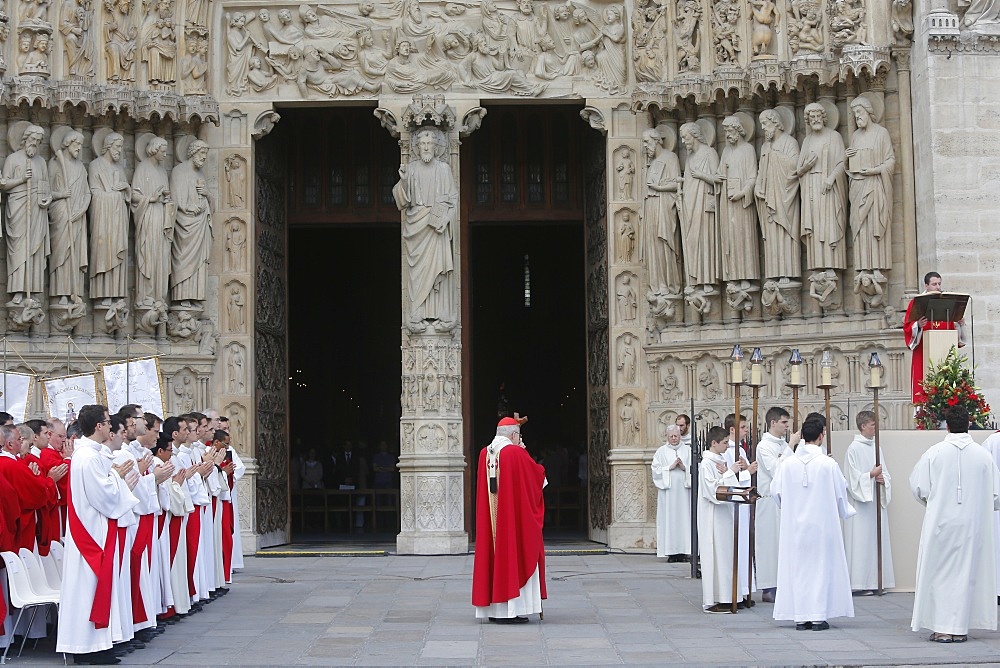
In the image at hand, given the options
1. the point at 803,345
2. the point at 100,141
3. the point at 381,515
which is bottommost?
the point at 381,515

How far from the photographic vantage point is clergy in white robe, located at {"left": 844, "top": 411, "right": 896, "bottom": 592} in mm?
14047

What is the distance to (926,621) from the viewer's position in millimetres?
10945

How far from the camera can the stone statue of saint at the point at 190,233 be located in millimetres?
18797

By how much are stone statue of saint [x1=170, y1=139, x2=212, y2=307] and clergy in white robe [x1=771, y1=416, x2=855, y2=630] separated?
9.69 m

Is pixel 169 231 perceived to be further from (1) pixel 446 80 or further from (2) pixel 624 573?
(2) pixel 624 573

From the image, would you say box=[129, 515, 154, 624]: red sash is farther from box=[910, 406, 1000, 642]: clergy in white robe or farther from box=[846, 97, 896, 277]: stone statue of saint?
box=[846, 97, 896, 277]: stone statue of saint

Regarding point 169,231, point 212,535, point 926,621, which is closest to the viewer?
point 926,621

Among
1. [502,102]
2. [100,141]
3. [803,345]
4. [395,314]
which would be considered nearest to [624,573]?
[803,345]

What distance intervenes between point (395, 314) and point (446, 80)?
34.5 feet

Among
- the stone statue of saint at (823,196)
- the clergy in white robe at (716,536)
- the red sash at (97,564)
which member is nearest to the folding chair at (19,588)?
the red sash at (97,564)

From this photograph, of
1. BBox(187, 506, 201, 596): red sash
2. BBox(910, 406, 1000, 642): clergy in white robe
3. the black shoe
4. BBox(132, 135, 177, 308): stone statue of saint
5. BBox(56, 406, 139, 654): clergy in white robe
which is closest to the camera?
BBox(56, 406, 139, 654): clergy in white robe

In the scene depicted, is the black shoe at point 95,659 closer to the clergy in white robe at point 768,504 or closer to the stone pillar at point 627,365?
the clergy in white robe at point 768,504

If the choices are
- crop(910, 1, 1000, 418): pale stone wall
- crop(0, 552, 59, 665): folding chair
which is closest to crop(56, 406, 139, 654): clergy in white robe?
crop(0, 552, 59, 665): folding chair

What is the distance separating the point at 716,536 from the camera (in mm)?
12742
